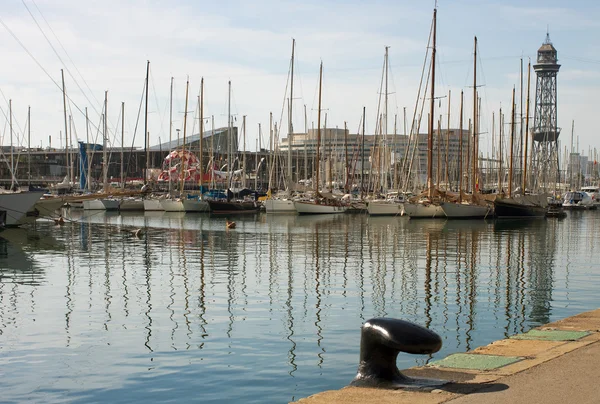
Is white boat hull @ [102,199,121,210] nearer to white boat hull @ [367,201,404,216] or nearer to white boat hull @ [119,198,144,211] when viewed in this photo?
white boat hull @ [119,198,144,211]

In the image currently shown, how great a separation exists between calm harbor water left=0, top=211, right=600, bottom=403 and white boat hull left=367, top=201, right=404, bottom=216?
30.9 meters

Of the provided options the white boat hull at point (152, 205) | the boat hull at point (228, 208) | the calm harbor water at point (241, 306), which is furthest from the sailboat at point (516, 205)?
the white boat hull at point (152, 205)

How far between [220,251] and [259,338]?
817 inches

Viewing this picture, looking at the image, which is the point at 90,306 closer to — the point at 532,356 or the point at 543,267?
the point at 532,356

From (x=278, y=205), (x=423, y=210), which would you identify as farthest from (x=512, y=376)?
(x=278, y=205)

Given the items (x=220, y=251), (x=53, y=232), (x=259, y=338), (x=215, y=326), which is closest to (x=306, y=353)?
(x=259, y=338)

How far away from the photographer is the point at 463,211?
65.8 metres

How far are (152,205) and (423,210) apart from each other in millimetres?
29614

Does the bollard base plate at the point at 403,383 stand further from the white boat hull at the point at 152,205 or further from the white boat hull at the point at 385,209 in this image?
the white boat hull at the point at 152,205

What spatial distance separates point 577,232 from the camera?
53406 millimetres

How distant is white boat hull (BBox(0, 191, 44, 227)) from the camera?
4956 centimetres

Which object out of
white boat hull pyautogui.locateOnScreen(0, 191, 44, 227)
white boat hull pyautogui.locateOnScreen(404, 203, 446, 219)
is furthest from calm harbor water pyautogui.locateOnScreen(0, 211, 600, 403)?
white boat hull pyautogui.locateOnScreen(404, 203, 446, 219)

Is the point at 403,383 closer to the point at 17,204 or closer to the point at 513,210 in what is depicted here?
the point at 17,204

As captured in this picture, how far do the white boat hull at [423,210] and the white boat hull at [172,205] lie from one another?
905 inches
